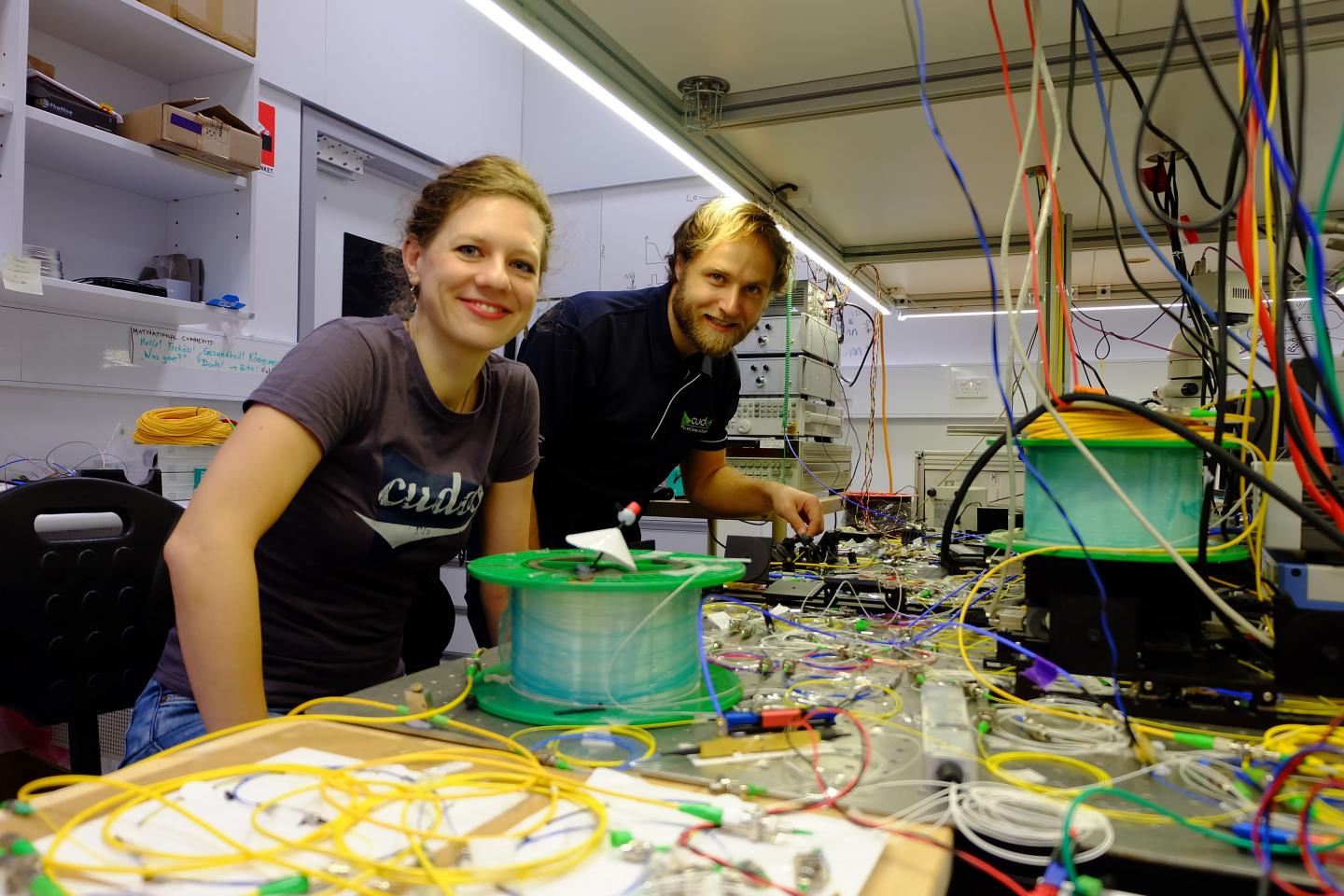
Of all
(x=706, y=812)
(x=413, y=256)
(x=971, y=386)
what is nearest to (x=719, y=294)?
(x=413, y=256)

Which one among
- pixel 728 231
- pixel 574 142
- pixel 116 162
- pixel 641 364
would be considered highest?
pixel 574 142

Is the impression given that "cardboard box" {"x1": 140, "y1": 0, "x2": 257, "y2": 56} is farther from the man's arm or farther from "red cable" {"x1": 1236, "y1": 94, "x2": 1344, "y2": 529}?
"red cable" {"x1": 1236, "y1": 94, "x2": 1344, "y2": 529}

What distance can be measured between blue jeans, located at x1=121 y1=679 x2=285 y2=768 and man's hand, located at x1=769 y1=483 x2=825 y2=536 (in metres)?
1.15

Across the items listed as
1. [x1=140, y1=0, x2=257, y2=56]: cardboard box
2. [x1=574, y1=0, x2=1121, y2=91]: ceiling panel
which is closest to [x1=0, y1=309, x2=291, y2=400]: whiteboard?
[x1=140, y1=0, x2=257, y2=56]: cardboard box

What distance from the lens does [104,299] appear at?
2359mm

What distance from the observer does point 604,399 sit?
1872 mm

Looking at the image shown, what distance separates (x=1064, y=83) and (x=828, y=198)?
849 millimetres

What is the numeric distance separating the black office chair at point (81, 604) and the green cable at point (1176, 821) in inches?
46.2

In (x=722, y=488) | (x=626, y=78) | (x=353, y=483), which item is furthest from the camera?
(x=722, y=488)

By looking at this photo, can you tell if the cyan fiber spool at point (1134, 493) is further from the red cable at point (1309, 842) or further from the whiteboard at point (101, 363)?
the whiteboard at point (101, 363)

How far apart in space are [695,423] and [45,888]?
1705mm

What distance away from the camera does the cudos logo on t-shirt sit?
1134mm

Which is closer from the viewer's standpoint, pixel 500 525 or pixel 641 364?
pixel 500 525

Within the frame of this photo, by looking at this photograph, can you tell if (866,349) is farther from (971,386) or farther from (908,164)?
(908,164)
